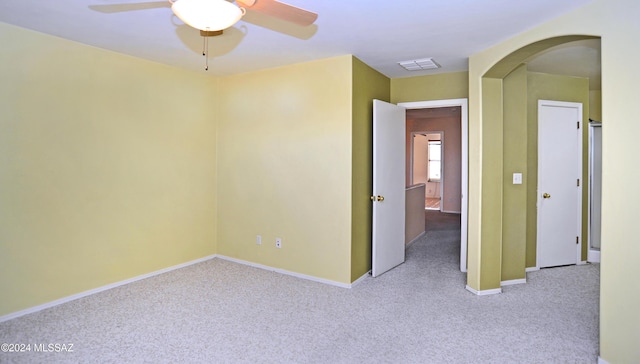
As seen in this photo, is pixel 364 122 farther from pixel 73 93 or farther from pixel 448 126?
pixel 448 126

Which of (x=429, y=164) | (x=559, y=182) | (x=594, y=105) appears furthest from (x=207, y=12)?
(x=429, y=164)

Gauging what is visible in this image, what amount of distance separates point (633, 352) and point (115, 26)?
4.26 meters

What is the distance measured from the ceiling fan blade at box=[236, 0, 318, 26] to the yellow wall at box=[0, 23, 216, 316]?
245cm

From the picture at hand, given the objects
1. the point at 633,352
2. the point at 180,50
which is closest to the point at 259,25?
the point at 180,50

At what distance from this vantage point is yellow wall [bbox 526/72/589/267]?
414cm

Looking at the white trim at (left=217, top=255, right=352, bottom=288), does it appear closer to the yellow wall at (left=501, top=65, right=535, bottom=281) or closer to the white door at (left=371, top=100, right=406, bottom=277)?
the white door at (left=371, top=100, right=406, bottom=277)

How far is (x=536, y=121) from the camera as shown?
4164mm

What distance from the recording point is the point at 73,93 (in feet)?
10.6

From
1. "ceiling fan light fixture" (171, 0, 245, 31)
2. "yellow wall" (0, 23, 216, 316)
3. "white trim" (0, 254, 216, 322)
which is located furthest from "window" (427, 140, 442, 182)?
"ceiling fan light fixture" (171, 0, 245, 31)

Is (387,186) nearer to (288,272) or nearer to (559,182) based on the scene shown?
(288,272)

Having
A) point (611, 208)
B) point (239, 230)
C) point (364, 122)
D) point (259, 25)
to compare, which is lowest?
point (239, 230)

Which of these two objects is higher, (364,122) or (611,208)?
(364,122)

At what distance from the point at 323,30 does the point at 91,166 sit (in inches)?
101

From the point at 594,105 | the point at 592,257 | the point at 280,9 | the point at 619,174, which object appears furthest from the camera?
the point at 594,105
